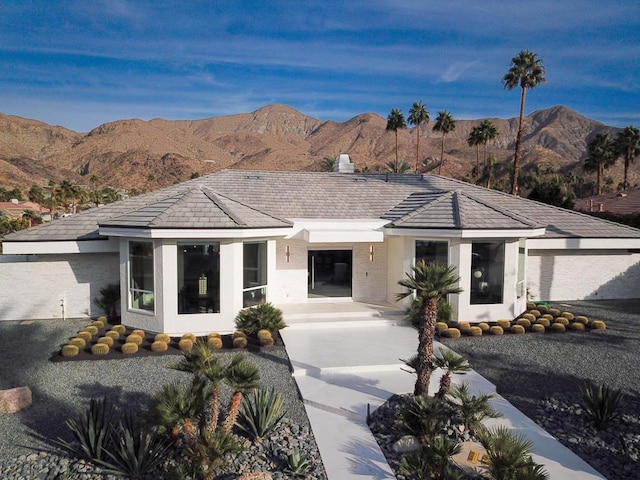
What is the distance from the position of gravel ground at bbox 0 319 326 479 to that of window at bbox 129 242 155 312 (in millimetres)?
2389

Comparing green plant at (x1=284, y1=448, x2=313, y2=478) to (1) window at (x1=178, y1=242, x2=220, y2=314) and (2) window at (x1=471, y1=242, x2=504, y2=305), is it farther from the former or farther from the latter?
(2) window at (x1=471, y1=242, x2=504, y2=305)

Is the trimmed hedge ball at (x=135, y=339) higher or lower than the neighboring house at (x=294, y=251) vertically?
lower

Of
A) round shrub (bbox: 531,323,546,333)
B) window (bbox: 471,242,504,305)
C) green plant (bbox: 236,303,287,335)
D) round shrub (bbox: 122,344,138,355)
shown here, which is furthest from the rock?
round shrub (bbox: 531,323,546,333)

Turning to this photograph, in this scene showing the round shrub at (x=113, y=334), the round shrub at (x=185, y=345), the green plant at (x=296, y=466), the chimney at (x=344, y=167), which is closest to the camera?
the green plant at (x=296, y=466)

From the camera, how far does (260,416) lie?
318 inches

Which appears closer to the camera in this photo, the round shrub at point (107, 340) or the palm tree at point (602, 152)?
the round shrub at point (107, 340)

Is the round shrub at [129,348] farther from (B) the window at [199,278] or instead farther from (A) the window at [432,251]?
(A) the window at [432,251]

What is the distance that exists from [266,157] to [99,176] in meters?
57.5

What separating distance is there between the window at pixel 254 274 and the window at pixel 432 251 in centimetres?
593

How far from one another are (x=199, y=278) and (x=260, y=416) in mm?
7524

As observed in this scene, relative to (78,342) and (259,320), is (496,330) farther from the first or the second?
(78,342)

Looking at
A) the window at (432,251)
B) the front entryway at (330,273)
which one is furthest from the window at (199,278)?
the window at (432,251)

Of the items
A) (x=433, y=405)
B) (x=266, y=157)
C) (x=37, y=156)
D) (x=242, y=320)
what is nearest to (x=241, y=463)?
(x=433, y=405)

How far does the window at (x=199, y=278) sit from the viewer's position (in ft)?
48.0
